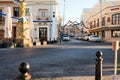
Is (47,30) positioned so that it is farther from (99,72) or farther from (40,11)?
(99,72)

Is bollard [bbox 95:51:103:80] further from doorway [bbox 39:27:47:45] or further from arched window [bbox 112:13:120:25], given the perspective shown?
arched window [bbox 112:13:120:25]

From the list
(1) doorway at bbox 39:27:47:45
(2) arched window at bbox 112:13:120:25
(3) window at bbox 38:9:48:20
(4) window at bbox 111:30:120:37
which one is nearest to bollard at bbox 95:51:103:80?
(1) doorway at bbox 39:27:47:45

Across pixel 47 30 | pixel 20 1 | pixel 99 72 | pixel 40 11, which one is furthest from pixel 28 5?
pixel 99 72

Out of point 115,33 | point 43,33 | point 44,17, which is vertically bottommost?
point 115,33

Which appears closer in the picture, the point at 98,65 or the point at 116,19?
the point at 98,65

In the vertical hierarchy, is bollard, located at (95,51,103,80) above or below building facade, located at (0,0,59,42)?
below

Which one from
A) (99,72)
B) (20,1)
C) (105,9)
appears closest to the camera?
(99,72)

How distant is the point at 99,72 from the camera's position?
22.8 feet

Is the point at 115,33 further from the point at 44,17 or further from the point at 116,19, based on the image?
the point at 44,17

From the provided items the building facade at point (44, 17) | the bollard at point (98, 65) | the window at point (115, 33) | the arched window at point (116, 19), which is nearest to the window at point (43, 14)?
the building facade at point (44, 17)

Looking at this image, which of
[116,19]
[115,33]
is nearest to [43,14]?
[116,19]

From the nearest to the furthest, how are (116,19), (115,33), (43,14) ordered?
(43,14) → (116,19) → (115,33)

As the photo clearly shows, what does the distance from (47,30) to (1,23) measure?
818 cm

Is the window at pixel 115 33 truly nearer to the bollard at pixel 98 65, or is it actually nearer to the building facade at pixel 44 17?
the building facade at pixel 44 17
